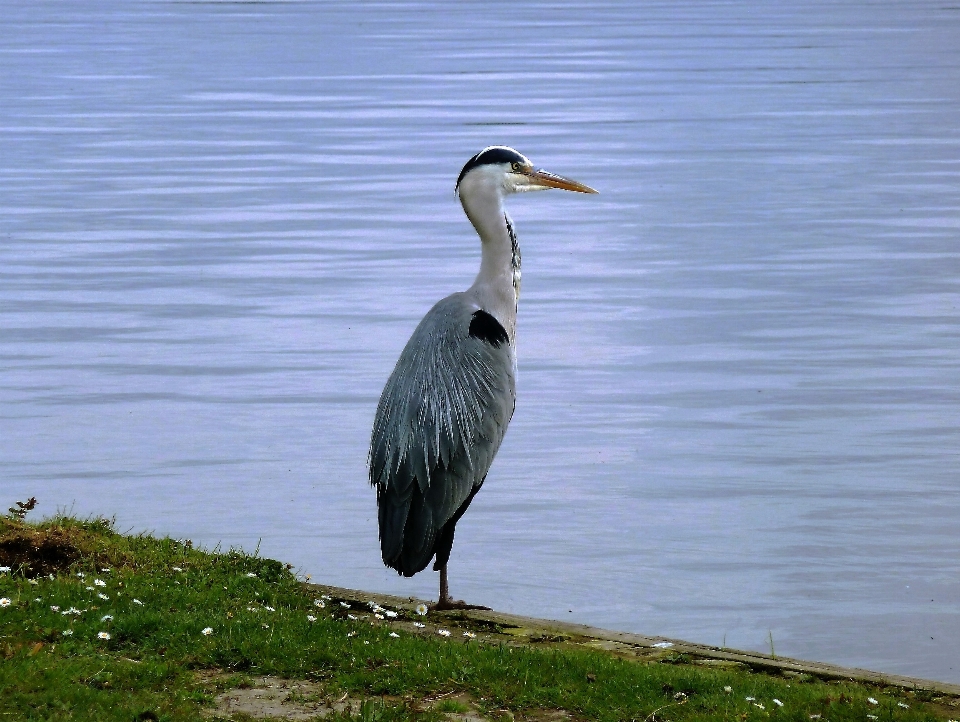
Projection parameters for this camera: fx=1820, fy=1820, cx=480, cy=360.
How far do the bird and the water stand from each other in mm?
1531

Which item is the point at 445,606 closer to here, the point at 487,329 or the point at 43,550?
the point at 487,329

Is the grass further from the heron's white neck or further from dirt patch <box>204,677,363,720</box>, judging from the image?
the heron's white neck

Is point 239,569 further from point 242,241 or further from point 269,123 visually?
point 269,123

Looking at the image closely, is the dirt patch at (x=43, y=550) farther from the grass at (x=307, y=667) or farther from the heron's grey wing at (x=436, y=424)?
the heron's grey wing at (x=436, y=424)

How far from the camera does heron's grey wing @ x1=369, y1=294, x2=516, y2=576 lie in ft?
29.0

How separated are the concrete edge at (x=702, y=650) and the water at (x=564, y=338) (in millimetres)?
1528

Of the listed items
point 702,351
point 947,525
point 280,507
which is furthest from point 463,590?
point 702,351

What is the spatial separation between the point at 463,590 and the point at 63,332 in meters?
7.63

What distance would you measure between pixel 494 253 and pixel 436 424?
1261mm

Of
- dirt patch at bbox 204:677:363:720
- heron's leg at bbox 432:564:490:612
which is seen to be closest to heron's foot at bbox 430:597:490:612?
heron's leg at bbox 432:564:490:612

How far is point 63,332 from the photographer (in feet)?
56.3

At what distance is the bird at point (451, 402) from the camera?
884cm

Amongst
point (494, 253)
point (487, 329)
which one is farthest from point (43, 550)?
point (494, 253)

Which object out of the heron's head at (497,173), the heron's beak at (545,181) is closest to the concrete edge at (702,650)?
the heron's head at (497,173)
